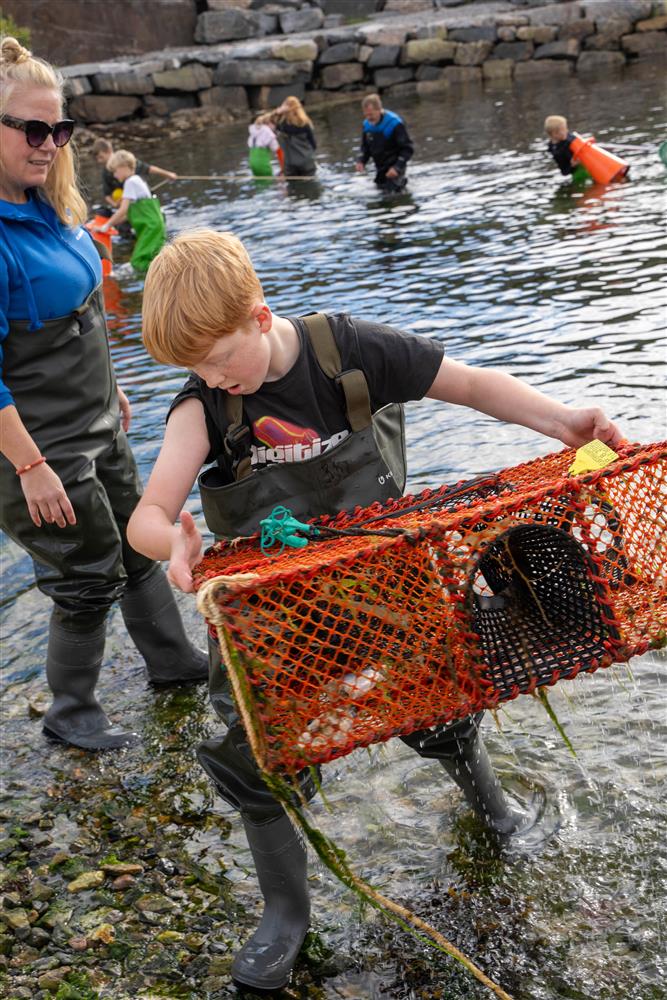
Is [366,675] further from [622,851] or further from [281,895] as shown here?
[622,851]

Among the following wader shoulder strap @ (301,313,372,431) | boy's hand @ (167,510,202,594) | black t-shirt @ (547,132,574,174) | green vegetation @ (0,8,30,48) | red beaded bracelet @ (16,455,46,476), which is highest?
green vegetation @ (0,8,30,48)

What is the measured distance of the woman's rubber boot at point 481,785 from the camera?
324 centimetres

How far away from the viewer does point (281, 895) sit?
302 centimetres

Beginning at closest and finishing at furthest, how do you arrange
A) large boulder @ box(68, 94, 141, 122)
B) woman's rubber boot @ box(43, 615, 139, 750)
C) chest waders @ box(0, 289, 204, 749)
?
chest waders @ box(0, 289, 204, 749)
woman's rubber boot @ box(43, 615, 139, 750)
large boulder @ box(68, 94, 141, 122)

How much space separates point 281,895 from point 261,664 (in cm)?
93

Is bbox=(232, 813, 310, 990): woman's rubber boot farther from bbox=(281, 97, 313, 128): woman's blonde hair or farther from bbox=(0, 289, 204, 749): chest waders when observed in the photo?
bbox=(281, 97, 313, 128): woman's blonde hair

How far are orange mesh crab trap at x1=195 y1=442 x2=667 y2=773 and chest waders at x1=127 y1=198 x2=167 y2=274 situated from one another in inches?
426

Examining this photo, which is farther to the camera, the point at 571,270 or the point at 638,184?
the point at 638,184

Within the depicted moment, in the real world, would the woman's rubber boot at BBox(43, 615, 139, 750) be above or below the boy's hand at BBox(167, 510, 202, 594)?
below

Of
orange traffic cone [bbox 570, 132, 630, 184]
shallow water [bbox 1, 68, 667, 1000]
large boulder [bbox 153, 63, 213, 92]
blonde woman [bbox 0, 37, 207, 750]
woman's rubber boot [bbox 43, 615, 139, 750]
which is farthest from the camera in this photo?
large boulder [bbox 153, 63, 213, 92]

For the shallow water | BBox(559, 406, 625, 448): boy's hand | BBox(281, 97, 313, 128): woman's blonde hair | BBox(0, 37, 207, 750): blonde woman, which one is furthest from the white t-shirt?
BBox(559, 406, 625, 448): boy's hand

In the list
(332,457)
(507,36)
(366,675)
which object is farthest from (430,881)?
(507,36)

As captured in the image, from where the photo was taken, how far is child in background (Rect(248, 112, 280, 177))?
Result: 18.0 m

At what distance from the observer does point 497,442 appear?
21.2 feet
